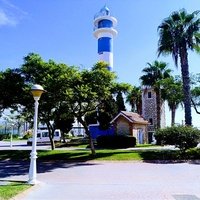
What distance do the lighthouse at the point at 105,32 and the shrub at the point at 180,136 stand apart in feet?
93.2

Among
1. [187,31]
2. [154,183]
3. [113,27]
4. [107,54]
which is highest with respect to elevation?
[113,27]

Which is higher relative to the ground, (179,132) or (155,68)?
(155,68)

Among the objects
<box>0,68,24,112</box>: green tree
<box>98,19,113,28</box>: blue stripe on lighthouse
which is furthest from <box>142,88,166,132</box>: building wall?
<box>0,68,24,112</box>: green tree

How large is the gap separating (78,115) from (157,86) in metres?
21.3

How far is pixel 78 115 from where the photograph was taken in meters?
27.3

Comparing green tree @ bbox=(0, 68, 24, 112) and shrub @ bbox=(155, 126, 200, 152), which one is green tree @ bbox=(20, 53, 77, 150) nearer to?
green tree @ bbox=(0, 68, 24, 112)

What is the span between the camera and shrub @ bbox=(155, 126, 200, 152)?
26672 mm

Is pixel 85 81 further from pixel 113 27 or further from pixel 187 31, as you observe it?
pixel 113 27

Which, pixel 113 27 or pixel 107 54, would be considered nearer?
pixel 107 54

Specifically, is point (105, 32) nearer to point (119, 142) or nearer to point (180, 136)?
point (119, 142)

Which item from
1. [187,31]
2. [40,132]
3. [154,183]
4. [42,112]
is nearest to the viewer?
[154,183]

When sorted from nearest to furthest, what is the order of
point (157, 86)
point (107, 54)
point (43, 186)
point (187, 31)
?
point (43, 186) < point (187, 31) < point (157, 86) < point (107, 54)

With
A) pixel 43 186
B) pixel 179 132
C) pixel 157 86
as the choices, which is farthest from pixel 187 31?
pixel 43 186

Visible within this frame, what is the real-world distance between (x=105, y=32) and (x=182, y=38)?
26902 millimetres
